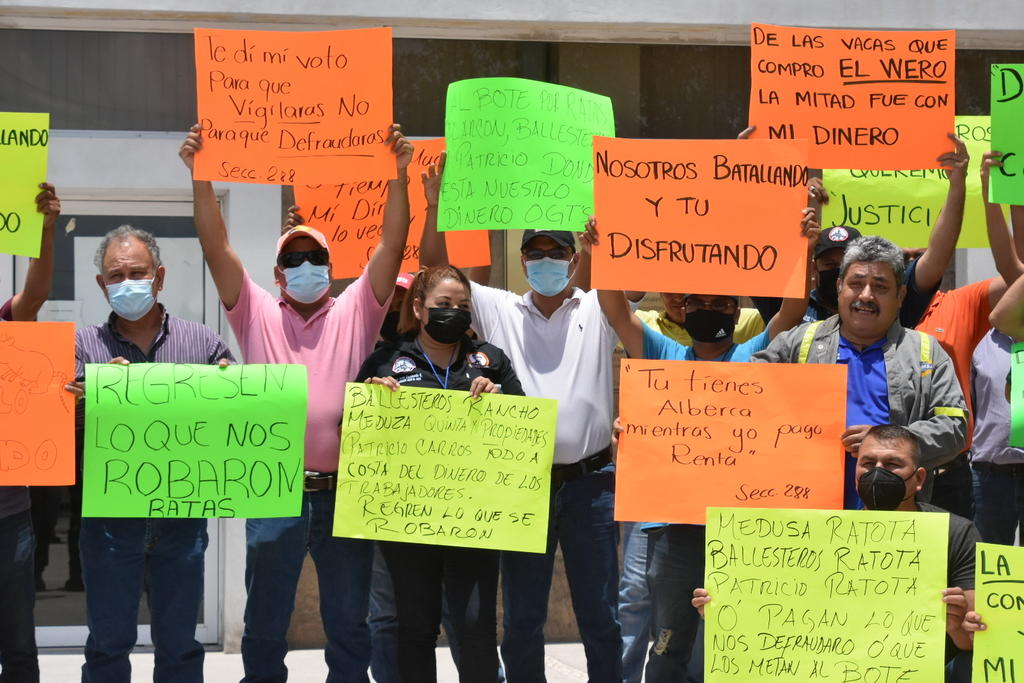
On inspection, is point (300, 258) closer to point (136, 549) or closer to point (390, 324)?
point (390, 324)

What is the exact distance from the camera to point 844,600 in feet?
14.4

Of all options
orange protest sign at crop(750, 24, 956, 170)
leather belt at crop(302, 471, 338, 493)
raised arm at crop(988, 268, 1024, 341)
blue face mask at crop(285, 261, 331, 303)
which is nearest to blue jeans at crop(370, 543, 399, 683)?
leather belt at crop(302, 471, 338, 493)

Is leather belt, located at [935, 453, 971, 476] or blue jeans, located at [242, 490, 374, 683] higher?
leather belt, located at [935, 453, 971, 476]

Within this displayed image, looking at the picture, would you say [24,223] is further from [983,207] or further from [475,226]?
[983,207]

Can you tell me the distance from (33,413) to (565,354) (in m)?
1.99

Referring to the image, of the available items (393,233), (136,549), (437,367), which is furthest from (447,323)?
(136,549)

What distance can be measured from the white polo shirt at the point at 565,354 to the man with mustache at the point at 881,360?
0.89 m

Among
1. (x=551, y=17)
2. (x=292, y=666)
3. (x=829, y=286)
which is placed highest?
(x=551, y=17)

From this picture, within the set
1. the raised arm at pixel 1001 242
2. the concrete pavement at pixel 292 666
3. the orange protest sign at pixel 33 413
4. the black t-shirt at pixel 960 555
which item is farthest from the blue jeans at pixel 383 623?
the raised arm at pixel 1001 242

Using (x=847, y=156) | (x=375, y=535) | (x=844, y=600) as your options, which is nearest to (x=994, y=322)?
(x=847, y=156)

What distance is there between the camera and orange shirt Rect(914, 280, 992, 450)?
5.82 m

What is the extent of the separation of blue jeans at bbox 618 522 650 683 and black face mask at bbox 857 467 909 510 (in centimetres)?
187

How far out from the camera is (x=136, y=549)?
4922mm

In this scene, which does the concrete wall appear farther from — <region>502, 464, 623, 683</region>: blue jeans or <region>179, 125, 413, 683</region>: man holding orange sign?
<region>502, 464, 623, 683</region>: blue jeans
